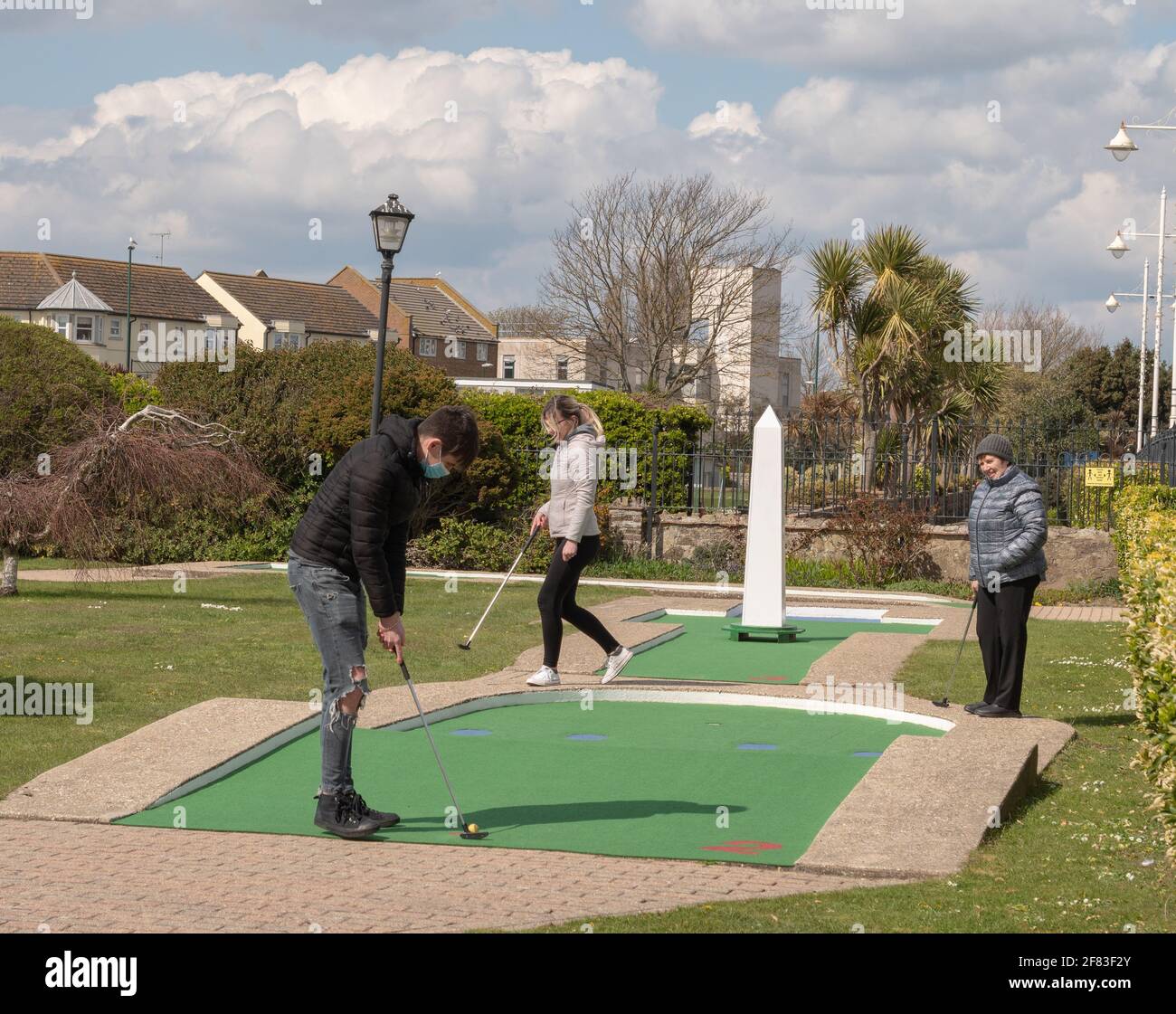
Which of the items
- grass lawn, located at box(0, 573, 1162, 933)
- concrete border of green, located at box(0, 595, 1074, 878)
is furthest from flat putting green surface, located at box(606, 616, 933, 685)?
concrete border of green, located at box(0, 595, 1074, 878)

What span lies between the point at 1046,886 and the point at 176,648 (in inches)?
318

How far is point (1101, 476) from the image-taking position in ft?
64.2

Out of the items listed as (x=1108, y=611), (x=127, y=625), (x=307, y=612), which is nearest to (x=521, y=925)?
(x=307, y=612)

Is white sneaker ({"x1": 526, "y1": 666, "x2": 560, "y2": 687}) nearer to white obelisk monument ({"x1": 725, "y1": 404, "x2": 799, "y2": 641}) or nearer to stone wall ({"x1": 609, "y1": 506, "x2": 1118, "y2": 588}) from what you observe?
white obelisk monument ({"x1": 725, "y1": 404, "x2": 799, "y2": 641})

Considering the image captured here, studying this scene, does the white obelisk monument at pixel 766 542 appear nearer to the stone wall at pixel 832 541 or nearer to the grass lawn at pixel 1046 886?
the grass lawn at pixel 1046 886

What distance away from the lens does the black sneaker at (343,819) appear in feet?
21.2

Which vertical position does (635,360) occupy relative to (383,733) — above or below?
above

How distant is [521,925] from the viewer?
5191mm

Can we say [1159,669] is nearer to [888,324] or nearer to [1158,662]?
[1158,662]

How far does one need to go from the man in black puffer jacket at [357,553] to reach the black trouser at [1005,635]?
4.53m

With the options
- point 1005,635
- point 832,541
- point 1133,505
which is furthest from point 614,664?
point 832,541

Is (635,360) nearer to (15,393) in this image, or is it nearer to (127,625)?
(15,393)

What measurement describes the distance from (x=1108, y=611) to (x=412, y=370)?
10.6 meters

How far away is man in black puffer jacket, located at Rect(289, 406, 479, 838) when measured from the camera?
241 inches
